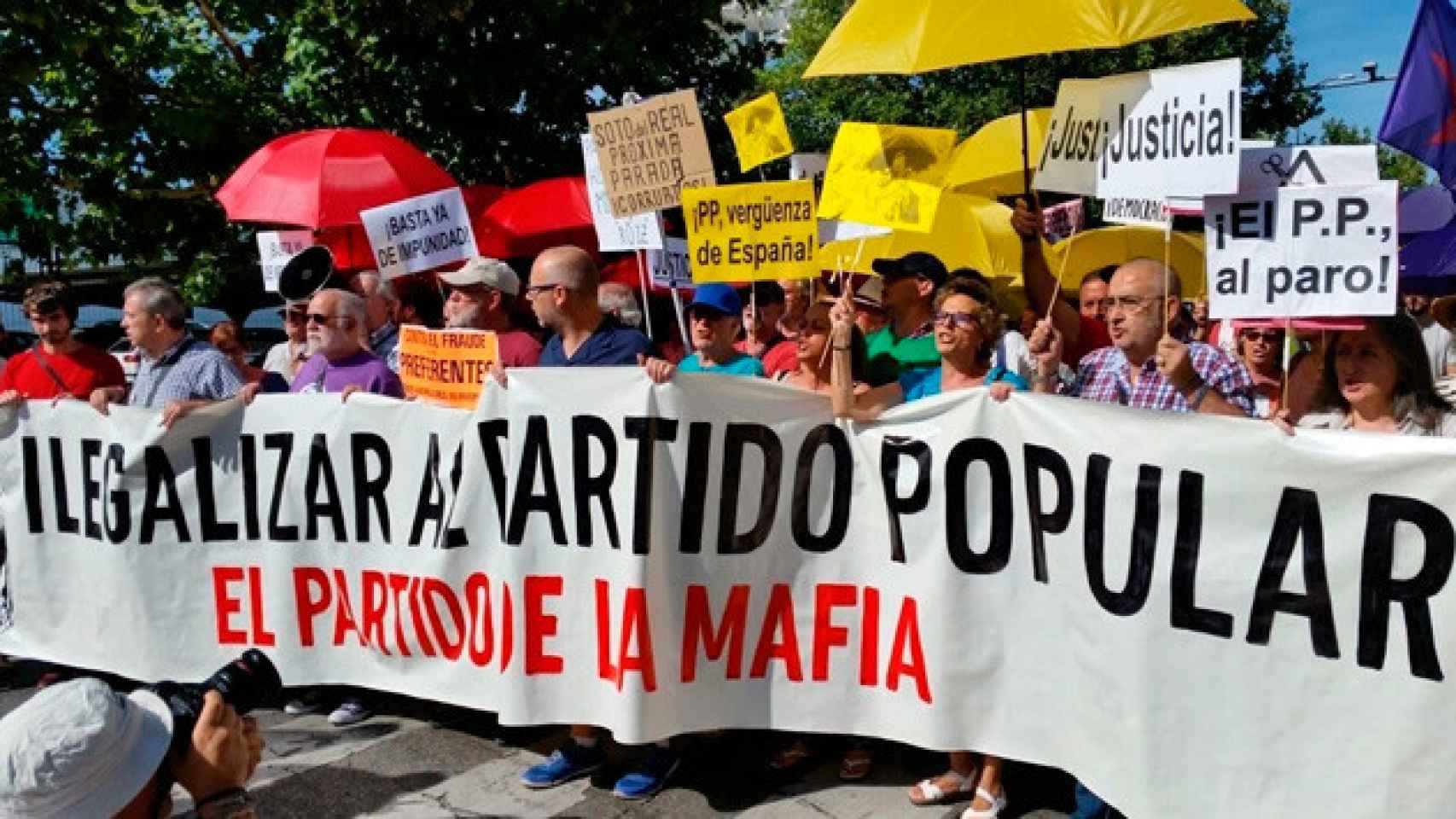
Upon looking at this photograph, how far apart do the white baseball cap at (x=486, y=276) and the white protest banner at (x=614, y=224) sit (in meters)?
0.56

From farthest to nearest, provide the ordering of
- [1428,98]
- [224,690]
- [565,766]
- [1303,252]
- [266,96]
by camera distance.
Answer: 1. [266,96]
2. [1428,98]
3. [565,766]
4. [1303,252]
5. [224,690]

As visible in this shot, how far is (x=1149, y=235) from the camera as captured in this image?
8.76 metres

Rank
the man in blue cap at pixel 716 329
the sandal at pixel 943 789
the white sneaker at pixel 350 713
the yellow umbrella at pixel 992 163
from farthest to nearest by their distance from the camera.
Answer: the yellow umbrella at pixel 992 163, the white sneaker at pixel 350 713, the man in blue cap at pixel 716 329, the sandal at pixel 943 789

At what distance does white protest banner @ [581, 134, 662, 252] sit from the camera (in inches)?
236

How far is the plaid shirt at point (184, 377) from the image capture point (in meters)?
5.22

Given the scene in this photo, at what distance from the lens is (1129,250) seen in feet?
28.6

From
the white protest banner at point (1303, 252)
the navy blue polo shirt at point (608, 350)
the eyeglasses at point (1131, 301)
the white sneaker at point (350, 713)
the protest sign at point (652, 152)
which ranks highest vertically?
the protest sign at point (652, 152)

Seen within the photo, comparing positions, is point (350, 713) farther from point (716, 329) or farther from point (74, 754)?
point (74, 754)

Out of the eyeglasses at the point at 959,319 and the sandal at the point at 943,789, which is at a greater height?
the eyeglasses at the point at 959,319

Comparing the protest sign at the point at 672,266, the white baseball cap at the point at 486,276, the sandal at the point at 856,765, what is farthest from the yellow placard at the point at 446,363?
the sandal at the point at 856,765

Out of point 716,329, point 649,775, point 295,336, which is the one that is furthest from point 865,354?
point 295,336

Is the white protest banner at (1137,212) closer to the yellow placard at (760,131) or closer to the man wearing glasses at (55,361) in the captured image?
the yellow placard at (760,131)

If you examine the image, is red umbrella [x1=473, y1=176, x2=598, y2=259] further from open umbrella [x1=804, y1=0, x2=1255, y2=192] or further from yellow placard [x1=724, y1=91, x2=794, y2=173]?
open umbrella [x1=804, y1=0, x2=1255, y2=192]

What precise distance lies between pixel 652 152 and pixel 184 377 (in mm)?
2185
